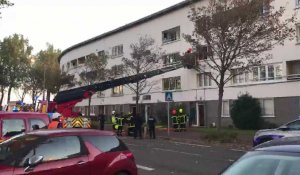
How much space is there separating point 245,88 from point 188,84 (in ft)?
24.7

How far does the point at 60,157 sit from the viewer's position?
27.4 ft

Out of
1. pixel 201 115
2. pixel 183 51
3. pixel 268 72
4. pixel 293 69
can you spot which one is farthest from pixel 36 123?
pixel 183 51

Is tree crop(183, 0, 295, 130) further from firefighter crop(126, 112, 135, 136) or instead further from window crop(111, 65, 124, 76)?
window crop(111, 65, 124, 76)

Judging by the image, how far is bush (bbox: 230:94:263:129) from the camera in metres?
35.9

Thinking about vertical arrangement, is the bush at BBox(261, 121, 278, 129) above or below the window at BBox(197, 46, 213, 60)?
below

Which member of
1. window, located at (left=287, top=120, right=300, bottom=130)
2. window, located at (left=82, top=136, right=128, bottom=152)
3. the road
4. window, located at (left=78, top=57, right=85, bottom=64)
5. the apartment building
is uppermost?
window, located at (left=78, top=57, right=85, bottom=64)

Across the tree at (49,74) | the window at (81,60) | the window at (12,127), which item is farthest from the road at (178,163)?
the tree at (49,74)

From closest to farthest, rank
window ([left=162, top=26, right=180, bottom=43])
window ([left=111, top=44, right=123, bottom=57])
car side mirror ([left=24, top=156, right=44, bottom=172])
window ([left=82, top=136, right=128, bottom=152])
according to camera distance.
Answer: car side mirror ([left=24, top=156, right=44, bottom=172]) → window ([left=82, top=136, right=128, bottom=152]) → window ([left=162, top=26, right=180, bottom=43]) → window ([left=111, top=44, right=123, bottom=57])

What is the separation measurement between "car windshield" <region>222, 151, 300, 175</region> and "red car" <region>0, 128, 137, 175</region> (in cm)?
389

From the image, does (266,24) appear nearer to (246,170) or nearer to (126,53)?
(246,170)

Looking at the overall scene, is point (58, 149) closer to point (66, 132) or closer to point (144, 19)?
point (66, 132)

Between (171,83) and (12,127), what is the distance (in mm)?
35415

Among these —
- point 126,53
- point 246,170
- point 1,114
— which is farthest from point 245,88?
point 246,170

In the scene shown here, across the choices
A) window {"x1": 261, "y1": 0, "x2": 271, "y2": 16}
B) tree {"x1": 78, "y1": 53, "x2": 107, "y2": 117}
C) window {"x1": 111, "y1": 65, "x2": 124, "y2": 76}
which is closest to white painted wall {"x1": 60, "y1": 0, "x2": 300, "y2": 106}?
window {"x1": 111, "y1": 65, "x2": 124, "y2": 76}
